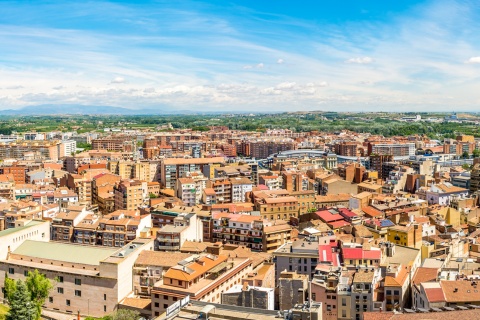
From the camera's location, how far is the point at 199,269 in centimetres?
1894

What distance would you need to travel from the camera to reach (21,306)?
58.7 ft

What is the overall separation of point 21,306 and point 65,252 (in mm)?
4528

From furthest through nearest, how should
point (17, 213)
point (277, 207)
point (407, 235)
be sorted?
point (277, 207) → point (17, 213) → point (407, 235)

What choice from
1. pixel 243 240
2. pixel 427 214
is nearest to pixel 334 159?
pixel 427 214

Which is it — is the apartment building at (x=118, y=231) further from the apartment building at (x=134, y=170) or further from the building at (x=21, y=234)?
the apartment building at (x=134, y=170)

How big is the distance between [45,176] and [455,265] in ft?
128

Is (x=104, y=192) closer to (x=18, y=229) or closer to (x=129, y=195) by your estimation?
(x=129, y=195)

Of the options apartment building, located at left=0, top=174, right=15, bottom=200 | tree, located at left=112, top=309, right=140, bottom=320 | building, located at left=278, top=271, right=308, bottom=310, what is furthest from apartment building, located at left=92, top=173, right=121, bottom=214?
building, located at left=278, top=271, right=308, bottom=310

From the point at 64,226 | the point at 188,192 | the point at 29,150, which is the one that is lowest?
the point at 64,226

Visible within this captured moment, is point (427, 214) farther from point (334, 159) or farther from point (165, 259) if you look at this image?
point (334, 159)

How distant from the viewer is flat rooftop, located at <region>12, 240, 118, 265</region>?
70.7ft

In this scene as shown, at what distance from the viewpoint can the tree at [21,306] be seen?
17875mm

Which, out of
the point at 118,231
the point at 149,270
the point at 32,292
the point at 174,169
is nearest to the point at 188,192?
the point at 174,169

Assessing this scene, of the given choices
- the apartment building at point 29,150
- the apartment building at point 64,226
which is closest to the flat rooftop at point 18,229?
the apartment building at point 64,226
